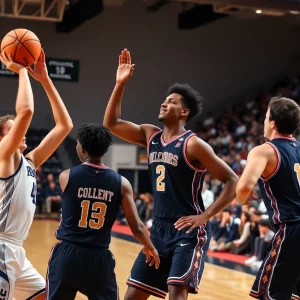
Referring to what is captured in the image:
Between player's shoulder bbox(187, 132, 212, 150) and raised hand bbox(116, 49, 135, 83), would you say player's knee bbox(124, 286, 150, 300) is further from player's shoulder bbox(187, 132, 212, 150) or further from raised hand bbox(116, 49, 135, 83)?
raised hand bbox(116, 49, 135, 83)

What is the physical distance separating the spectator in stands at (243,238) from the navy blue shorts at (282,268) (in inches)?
289

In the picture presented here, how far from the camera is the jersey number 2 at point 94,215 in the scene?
163 inches

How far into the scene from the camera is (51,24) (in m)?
21.6

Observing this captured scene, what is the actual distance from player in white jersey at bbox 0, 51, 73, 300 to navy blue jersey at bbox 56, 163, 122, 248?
10.0 inches

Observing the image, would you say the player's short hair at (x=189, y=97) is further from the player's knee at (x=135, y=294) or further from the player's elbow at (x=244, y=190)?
the player's knee at (x=135, y=294)

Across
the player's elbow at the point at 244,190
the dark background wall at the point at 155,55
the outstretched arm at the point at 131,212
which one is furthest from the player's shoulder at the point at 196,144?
the dark background wall at the point at 155,55

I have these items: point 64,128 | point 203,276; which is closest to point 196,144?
point 64,128

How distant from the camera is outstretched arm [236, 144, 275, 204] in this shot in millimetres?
4121

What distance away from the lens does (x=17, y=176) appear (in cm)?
407

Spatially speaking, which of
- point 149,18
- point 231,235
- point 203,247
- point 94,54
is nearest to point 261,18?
point 149,18

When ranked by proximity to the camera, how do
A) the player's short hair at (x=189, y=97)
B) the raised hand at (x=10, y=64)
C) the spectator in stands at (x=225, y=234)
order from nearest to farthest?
1. the raised hand at (x=10, y=64)
2. the player's short hair at (x=189, y=97)
3. the spectator in stands at (x=225, y=234)

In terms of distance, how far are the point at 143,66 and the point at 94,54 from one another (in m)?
1.76

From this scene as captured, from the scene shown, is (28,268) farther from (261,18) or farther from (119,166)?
(261,18)

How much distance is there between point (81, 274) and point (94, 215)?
1.19 feet
